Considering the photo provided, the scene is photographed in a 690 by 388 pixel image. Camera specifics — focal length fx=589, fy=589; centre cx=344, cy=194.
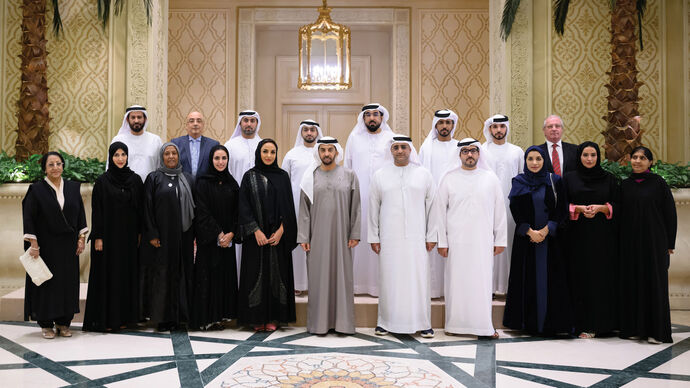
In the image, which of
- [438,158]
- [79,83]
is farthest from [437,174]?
[79,83]

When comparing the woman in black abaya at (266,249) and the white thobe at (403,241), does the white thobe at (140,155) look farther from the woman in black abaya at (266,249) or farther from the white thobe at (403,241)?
the white thobe at (403,241)

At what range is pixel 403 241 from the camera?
4.57m

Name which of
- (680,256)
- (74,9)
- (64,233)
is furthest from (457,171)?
(74,9)

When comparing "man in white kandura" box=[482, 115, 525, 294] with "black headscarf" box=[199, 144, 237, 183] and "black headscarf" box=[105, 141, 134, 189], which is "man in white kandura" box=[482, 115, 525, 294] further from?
"black headscarf" box=[105, 141, 134, 189]

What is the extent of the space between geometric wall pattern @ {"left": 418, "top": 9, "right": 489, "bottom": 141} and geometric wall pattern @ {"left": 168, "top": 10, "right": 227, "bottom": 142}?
3.00m

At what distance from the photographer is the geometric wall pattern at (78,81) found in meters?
6.63

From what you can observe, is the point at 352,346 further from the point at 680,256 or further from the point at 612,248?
the point at 680,256

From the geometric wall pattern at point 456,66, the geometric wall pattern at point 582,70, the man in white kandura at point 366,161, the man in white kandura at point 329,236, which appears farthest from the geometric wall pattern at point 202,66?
the geometric wall pattern at point 582,70

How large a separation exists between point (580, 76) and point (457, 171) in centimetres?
277

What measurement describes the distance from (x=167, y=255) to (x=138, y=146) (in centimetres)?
112

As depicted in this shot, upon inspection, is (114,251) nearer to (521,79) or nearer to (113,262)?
(113,262)

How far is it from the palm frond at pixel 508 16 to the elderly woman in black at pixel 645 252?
8.00 ft

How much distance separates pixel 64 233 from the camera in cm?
443

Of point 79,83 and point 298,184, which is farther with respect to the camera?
point 79,83
